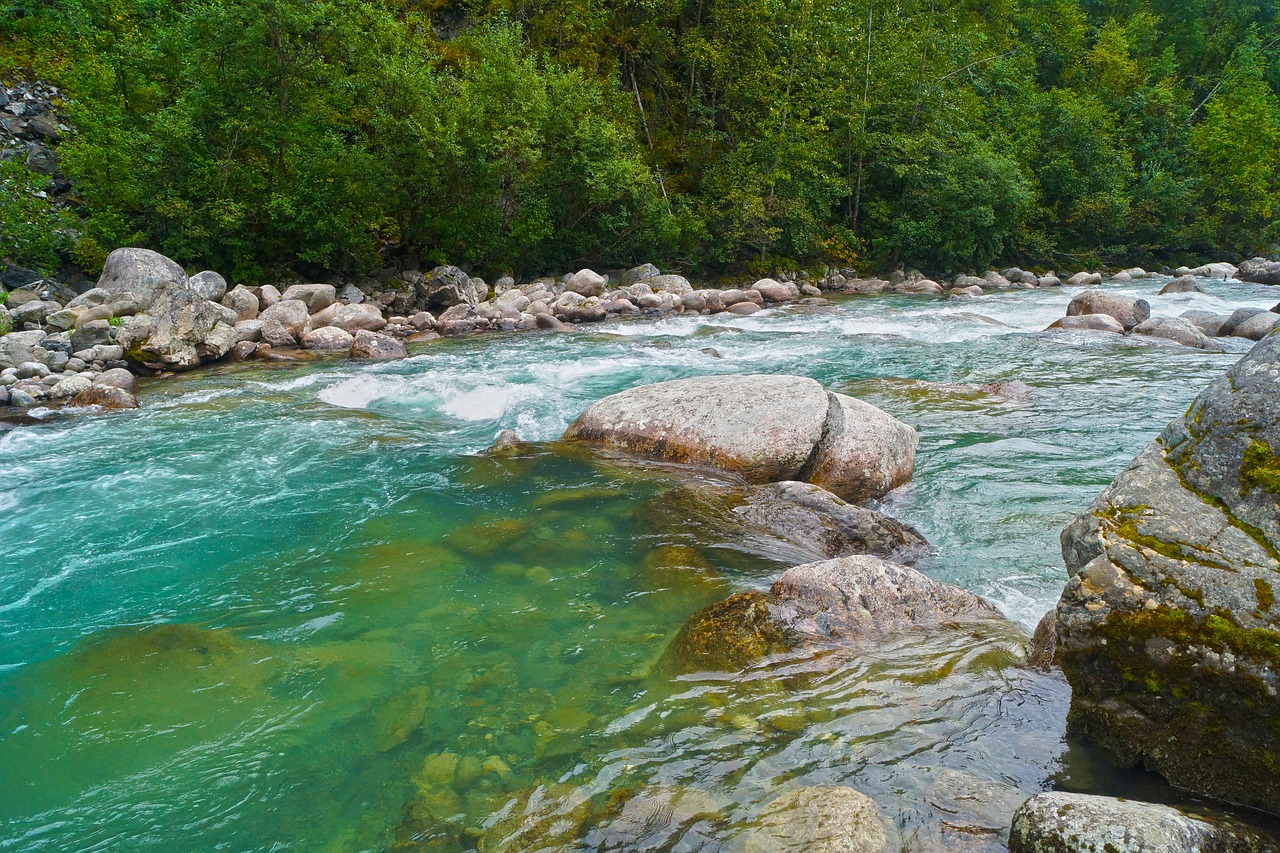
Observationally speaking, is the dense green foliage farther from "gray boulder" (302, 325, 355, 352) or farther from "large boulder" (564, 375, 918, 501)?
"large boulder" (564, 375, 918, 501)

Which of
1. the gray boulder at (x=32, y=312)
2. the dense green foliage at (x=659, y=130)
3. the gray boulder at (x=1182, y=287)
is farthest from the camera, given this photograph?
the gray boulder at (x=1182, y=287)

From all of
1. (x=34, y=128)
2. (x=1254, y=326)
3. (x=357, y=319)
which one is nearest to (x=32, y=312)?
(x=357, y=319)

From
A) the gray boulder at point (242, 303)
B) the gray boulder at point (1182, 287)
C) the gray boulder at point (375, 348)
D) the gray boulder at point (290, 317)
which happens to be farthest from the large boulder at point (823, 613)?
the gray boulder at point (1182, 287)

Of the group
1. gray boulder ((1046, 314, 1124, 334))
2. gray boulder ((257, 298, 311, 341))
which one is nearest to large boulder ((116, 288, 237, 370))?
gray boulder ((257, 298, 311, 341))

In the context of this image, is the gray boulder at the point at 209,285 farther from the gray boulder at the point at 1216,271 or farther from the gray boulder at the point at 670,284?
the gray boulder at the point at 1216,271

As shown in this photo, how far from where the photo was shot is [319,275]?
2038 cm

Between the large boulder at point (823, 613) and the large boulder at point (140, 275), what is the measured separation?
14.7 metres

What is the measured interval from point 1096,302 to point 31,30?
31372mm

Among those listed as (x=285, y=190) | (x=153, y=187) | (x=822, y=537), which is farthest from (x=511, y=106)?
(x=822, y=537)

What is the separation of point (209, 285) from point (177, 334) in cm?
374

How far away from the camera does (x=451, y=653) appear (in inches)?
171

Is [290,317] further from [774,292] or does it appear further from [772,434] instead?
[774,292]

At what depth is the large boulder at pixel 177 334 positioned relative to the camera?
1268 centimetres

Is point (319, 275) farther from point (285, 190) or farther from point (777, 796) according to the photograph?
point (777, 796)
